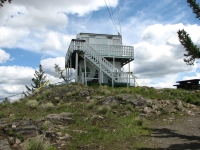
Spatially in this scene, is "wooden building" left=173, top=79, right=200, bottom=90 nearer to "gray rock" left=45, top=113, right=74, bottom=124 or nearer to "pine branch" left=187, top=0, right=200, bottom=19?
"pine branch" left=187, top=0, right=200, bottom=19

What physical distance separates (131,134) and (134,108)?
15.7 ft

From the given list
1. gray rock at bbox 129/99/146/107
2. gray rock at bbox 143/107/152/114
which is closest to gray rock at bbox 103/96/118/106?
gray rock at bbox 129/99/146/107

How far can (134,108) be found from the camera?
14570mm

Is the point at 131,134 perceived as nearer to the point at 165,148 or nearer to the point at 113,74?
the point at 165,148

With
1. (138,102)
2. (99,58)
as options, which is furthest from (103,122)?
(99,58)

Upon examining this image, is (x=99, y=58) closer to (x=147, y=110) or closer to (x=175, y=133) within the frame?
(x=147, y=110)

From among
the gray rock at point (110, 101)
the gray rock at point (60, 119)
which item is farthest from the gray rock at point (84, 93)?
the gray rock at point (60, 119)

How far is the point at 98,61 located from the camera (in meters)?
22.6

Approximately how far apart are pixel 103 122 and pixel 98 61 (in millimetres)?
11423

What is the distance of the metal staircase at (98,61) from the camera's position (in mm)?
22141

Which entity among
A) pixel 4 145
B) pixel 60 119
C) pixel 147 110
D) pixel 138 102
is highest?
pixel 138 102

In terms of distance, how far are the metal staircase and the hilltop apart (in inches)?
149

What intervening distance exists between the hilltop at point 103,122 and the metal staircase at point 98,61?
3.79 m

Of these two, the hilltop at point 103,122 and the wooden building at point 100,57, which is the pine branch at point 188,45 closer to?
the hilltop at point 103,122
